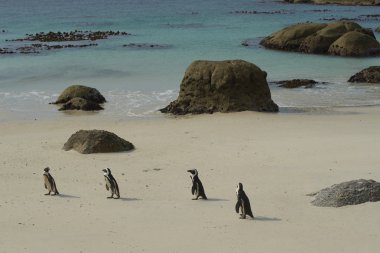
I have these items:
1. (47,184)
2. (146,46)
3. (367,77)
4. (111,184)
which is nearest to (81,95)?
(367,77)

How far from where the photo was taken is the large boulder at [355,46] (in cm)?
5022

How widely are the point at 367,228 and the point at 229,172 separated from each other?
6.10m

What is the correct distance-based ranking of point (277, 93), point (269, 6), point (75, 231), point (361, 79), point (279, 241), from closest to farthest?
point (279, 241) → point (75, 231) → point (277, 93) → point (361, 79) → point (269, 6)

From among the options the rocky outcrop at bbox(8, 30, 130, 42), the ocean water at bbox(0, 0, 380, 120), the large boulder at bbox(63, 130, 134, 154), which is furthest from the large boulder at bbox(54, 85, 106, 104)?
the rocky outcrop at bbox(8, 30, 130, 42)

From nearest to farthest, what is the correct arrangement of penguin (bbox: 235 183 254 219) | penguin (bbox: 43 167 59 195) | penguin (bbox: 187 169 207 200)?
1. penguin (bbox: 235 183 254 219)
2. penguin (bbox: 187 169 207 200)
3. penguin (bbox: 43 167 59 195)

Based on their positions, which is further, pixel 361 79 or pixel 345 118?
pixel 361 79

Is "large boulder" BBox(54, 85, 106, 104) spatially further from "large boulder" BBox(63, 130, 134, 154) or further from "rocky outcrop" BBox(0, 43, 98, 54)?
"rocky outcrop" BBox(0, 43, 98, 54)

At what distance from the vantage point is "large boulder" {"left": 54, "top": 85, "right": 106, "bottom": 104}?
33.9 meters

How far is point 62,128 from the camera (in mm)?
28406

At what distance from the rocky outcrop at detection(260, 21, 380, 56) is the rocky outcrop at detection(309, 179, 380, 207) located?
35659 mm

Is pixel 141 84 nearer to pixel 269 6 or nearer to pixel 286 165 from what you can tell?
pixel 286 165

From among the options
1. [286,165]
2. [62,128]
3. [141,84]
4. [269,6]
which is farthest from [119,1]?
[286,165]

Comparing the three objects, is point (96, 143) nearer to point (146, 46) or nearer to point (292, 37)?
point (292, 37)

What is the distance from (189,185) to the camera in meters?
18.1
